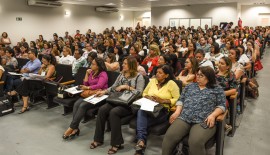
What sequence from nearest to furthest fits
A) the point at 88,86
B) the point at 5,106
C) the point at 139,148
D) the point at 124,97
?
the point at 139,148, the point at 124,97, the point at 88,86, the point at 5,106

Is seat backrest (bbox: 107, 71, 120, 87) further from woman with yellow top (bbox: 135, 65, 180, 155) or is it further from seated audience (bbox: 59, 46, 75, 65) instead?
seated audience (bbox: 59, 46, 75, 65)

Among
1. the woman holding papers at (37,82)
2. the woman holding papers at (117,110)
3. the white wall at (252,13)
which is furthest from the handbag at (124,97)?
the white wall at (252,13)

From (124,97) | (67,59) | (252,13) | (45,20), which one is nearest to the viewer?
(124,97)

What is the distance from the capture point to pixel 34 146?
9.95ft

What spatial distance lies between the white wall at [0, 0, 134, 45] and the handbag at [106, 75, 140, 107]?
1059 centimetres

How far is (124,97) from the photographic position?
2.90 m

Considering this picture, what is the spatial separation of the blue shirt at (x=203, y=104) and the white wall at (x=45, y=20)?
11.5 metres

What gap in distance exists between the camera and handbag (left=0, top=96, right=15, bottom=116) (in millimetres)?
4137

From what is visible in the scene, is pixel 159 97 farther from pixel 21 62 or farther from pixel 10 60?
pixel 10 60

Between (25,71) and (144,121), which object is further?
(25,71)

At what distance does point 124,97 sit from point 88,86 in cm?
87

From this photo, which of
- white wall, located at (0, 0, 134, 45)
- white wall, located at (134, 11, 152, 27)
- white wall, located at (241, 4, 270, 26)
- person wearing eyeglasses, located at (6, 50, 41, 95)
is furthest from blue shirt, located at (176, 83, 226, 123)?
white wall, located at (134, 11, 152, 27)

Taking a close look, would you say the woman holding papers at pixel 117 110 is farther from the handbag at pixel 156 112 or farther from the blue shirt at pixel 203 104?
the blue shirt at pixel 203 104

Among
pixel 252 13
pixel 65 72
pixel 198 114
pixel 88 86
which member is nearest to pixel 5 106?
pixel 65 72
